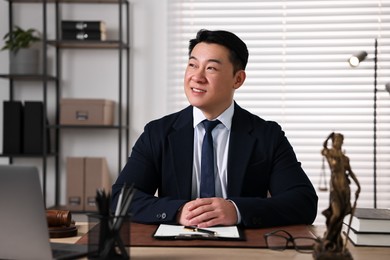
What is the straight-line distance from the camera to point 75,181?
4148 mm

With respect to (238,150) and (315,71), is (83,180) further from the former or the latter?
(238,150)

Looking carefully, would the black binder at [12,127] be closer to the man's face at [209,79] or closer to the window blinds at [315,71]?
the window blinds at [315,71]

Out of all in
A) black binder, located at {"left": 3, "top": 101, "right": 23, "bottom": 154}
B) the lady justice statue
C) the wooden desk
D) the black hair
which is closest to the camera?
the lady justice statue

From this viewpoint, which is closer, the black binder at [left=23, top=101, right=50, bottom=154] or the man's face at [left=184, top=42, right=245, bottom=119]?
the man's face at [left=184, top=42, right=245, bottom=119]

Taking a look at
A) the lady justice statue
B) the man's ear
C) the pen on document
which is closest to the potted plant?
the man's ear

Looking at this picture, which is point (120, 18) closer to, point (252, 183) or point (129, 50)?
point (129, 50)

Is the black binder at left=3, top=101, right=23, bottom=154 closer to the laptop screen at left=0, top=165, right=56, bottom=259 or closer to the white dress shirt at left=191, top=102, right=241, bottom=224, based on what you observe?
the white dress shirt at left=191, top=102, right=241, bottom=224

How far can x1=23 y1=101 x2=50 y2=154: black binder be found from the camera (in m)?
4.11

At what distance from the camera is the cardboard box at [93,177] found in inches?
162

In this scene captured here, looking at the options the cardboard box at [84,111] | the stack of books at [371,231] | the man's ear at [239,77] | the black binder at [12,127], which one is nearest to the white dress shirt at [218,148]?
the man's ear at [239,77]

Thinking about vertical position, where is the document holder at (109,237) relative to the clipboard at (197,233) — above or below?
above

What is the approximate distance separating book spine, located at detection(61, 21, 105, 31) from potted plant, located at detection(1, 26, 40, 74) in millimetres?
214

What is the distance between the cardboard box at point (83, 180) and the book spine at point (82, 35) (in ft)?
2.55

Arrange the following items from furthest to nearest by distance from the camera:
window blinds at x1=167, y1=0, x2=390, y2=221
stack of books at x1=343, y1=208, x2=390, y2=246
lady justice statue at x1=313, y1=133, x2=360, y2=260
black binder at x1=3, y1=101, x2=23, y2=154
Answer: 1. window blinds at x1=167, y1=0, x2=390, y2=221
2. black binder at x1=3, y1=101, x2=23, y2=154
3. stack of books at x1=343, y1=208, x2=390, y2=246
4. lady justice statue at x1=313, y1=133, x2=360, y2=260
